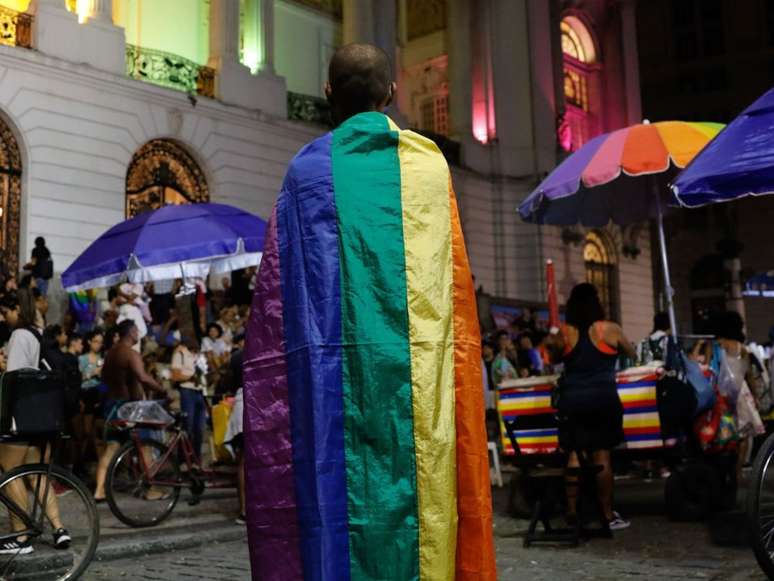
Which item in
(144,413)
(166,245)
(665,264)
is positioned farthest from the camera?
(166,245)

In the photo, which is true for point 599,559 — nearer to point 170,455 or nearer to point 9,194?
point 170,455

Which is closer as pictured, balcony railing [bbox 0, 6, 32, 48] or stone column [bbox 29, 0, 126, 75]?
balcony railing [bbox 0, 6, 32, 48]

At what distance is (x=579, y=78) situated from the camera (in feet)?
114

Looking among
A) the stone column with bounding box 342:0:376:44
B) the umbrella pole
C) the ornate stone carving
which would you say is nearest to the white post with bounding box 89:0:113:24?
the stone column with bounding box 342:0:376:44

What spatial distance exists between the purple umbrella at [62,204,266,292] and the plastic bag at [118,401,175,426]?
1.85 metres

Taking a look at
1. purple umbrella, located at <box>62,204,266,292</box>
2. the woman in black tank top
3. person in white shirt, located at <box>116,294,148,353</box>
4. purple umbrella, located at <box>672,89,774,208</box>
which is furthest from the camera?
person in white shirt, located at <box>116,294,148,353</box>

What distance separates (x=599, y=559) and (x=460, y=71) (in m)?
24.7

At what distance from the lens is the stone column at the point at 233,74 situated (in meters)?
21.1

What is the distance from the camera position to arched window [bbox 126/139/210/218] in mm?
19594

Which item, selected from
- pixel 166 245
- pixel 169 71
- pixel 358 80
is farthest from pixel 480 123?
pixel 358 80

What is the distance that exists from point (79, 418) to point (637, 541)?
23.1ft

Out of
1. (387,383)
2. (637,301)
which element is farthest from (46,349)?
(637,301)

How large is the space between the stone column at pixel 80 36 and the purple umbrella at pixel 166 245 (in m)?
8.11

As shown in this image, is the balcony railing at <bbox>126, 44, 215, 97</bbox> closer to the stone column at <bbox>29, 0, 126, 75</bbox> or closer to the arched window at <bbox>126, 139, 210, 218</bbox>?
the stone column at <bbox>29, 0, 126, 75</bbox>
